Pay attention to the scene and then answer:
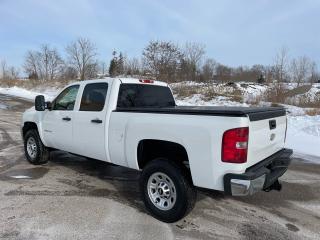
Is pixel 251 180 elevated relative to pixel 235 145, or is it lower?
lower

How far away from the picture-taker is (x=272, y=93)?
20.4 metres

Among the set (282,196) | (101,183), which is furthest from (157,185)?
(282,196)

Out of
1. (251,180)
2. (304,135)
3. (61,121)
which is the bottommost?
(304,135)

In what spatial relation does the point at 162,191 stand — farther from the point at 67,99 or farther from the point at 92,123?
the point at 67,99

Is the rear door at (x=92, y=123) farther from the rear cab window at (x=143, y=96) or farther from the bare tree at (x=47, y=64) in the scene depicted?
the bare tree at (x=47, y=64)

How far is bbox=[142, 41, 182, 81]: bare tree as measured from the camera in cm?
3353

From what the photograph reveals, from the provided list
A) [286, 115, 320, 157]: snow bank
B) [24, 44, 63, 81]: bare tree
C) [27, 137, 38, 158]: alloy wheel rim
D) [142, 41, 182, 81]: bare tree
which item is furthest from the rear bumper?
[24, 44, 63, 81]: bare tree

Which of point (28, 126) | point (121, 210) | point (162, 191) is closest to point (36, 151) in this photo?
point (28, 126)

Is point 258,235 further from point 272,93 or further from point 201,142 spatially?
point 272,93

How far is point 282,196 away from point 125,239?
2.92 metres

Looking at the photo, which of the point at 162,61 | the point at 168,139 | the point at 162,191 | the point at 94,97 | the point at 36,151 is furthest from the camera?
the point at 162,61

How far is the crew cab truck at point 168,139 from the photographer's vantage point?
3936mm

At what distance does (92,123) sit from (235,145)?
8.61ft

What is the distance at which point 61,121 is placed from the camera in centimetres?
645
